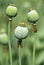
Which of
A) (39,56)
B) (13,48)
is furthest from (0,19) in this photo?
(39,56)

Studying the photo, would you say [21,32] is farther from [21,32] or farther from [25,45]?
[25,45]

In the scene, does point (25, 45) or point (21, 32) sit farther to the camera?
point (25, 45)

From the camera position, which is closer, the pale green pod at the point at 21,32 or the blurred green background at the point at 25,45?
the pale green pod at the point at 21,32

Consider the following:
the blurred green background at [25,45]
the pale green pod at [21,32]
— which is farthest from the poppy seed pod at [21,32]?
the blurred green background at [25,45]

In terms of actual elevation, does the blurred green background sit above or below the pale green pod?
below

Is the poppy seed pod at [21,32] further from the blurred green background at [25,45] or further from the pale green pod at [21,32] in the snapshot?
the blurred green background at [25,45]

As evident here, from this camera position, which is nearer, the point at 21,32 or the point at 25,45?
the point at 21,32

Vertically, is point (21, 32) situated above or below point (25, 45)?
above

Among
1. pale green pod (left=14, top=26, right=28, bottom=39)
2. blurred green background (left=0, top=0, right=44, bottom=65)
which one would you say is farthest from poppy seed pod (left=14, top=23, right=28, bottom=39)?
blurred green background (left=0, top=0, right=44, bottom=65)

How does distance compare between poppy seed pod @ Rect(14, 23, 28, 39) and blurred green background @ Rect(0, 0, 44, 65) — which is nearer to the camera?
poppy seed pod @ Rect(14, 23, 28, 39)

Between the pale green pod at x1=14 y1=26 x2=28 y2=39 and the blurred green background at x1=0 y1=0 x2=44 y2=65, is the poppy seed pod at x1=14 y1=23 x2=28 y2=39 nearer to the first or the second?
the pale green pod at x1=14 y1=26 x2=28 y2=39

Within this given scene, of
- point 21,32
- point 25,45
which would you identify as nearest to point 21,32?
point 21,32

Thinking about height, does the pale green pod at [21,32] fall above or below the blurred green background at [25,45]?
above
